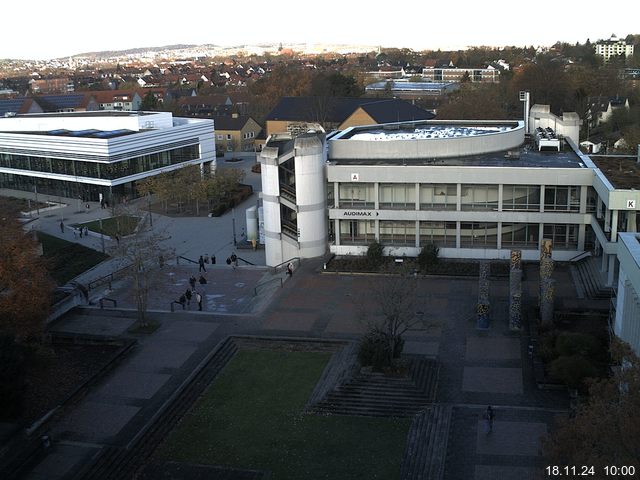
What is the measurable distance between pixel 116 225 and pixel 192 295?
60.9 feet

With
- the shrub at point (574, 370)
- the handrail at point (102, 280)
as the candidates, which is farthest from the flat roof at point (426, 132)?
the shrub at point (574, 370)

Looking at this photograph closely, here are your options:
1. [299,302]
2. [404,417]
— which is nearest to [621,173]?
[299,302]

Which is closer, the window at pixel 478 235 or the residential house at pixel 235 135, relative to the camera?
the window at pixel 478 235

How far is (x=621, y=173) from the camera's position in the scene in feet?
120

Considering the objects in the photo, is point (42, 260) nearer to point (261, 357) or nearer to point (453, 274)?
point (261, 357)

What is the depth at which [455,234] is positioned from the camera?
128 feet

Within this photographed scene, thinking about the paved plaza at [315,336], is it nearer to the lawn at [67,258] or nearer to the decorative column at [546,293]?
the decorative column at [546,293]

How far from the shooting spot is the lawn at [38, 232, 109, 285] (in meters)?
41.0

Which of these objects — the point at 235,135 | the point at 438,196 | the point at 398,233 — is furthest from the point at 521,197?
the point at 235,135

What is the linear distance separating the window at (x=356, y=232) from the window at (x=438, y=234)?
278 centimetres

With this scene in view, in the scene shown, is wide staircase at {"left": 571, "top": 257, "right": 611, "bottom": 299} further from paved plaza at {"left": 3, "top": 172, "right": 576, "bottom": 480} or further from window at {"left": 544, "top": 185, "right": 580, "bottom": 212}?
window at {"left": 544, "top": 185, "right": 580, "bottom": 212}

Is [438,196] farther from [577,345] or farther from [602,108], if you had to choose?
[602,108]

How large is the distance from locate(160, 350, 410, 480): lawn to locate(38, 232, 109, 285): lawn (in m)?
18.2

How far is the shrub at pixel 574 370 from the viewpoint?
913 inches
